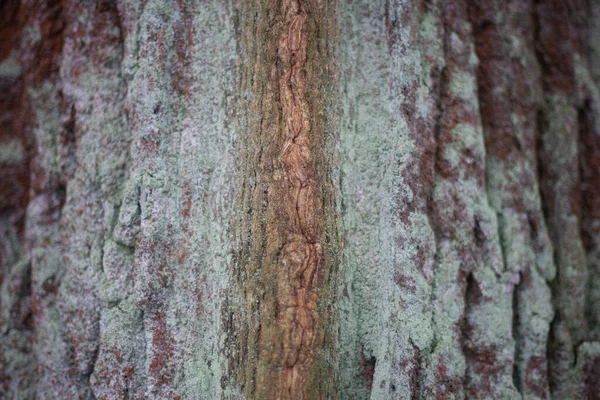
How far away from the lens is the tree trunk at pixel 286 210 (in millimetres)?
906

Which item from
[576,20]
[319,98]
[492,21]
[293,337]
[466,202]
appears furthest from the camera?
[576,20]

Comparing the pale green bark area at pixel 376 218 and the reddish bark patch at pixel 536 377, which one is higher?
the pale green bark area at pixel 376 218

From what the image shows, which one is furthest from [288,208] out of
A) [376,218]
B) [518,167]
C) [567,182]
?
[567,182]

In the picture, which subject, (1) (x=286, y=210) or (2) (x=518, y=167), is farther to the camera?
(2) (x=518, y=167)

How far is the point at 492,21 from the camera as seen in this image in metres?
1.17

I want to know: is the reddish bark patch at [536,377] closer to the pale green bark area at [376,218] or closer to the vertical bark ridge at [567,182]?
the vertical bark ridge at [567,182]

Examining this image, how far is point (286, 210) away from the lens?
87cm

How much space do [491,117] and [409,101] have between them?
0.26 m

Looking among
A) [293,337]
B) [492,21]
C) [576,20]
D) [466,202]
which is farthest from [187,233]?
[576,20]

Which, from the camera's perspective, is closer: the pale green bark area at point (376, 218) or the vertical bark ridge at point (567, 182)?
the pale green bark area at point (376, 218)

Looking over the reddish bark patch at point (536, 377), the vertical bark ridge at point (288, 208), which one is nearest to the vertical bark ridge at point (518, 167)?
the reddish bark patch at point (536, 377)

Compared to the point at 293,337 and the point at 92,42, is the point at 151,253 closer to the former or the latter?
the point at 293,337

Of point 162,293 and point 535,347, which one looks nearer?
point 162,293

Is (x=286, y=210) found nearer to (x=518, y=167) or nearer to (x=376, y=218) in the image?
(x=376, y=218)
